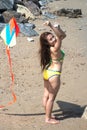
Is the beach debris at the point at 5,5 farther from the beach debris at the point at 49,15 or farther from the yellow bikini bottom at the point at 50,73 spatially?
the yellow bikini bottom at the point at 50,73

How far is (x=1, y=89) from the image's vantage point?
29.8ft

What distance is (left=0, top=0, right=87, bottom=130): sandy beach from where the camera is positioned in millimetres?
7613

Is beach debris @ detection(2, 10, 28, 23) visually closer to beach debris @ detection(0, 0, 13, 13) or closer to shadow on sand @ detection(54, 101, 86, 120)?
beach debris @ detection(0, 0, 13, 13)

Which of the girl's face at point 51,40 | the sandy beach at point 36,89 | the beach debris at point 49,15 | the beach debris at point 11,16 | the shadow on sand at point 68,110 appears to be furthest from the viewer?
the beach debris at point 49,15

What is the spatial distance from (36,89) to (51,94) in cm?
183

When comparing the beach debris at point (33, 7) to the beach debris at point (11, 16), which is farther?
the beach debris at point (33, 7)

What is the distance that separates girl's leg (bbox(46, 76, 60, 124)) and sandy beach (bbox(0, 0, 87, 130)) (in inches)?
5.0

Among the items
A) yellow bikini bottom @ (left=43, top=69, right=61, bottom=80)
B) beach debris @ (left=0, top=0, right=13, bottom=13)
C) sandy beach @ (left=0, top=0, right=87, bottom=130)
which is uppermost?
yellow bikini bottom @ (left=43, top=69, right=61, bottom=80)

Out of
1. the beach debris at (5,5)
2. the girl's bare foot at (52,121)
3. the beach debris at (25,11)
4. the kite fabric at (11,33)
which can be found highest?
the kite fabric at (11,33)

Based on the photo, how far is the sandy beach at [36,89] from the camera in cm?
761

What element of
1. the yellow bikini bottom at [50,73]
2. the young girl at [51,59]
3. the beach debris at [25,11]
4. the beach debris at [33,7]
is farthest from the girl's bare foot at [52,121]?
the beach debris at [33,7]

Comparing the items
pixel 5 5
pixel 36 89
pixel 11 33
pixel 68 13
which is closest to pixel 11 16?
pixel 5 5

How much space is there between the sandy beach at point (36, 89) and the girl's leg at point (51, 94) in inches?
5.0

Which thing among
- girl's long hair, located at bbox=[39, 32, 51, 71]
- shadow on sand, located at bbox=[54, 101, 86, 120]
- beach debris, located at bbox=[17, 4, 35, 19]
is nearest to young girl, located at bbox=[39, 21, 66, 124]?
girl's long hair, located at bbox=[39, 32, 51, 71]
